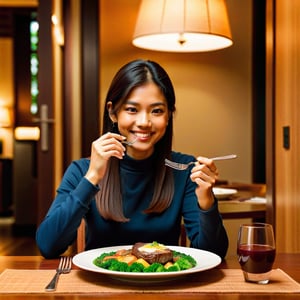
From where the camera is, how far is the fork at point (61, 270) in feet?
3.92

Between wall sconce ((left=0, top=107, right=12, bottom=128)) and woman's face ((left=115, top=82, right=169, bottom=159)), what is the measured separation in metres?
8.25

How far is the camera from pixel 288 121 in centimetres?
238

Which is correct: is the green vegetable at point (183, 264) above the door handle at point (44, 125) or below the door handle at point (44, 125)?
below

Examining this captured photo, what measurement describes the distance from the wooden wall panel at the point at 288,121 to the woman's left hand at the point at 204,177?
84cm

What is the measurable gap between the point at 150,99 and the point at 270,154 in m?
1.09

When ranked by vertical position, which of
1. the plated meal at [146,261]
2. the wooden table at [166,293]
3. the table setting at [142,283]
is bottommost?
the wooden table at [166,293]

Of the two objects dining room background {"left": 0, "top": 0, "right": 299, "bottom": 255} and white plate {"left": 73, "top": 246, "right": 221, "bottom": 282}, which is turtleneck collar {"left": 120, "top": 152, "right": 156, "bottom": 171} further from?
dining room background {"left": 0, "top": 0, "right": 299, "bottom": 255}

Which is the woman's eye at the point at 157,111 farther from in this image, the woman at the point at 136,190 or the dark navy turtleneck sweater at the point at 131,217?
the dark navy turtleneck sweater at the point at 131,217

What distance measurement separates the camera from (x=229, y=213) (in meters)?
2.46

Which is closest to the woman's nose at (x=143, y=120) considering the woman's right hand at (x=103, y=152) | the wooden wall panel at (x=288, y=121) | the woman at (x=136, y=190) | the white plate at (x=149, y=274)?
the woman at (x=136, y=190)

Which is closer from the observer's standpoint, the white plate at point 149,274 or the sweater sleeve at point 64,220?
the white plate at point 149,274

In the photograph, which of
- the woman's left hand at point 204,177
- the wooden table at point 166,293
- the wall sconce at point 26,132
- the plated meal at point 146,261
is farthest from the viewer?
the wall sconce at point 26,132

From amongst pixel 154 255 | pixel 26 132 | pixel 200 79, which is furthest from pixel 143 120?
pixel 26 132

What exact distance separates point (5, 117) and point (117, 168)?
26.8ft
